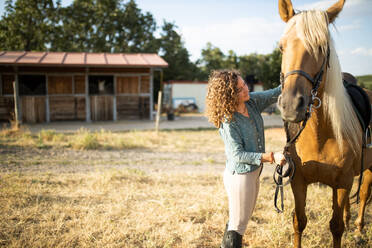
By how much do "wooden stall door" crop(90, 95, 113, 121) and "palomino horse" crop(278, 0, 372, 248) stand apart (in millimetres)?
12617

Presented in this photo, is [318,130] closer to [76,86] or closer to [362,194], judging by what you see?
[362,194]

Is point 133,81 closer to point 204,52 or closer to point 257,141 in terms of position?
point 257,141

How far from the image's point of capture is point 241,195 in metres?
1.92

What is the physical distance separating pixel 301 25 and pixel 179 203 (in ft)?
8.85

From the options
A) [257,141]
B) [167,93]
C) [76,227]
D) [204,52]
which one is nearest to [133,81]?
[167,93]

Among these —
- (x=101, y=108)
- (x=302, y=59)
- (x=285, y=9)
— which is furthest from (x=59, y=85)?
(x=302, y=59)

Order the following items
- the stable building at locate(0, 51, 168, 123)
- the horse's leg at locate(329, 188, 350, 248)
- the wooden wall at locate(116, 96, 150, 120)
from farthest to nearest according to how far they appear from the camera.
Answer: the wooden wall at locate(116, 96, 150, 120)
the stable building at locate(0, 51, 168, 123)
the horse's leg at locate(329, 188, 350, 248)

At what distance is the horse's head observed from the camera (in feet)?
5.26

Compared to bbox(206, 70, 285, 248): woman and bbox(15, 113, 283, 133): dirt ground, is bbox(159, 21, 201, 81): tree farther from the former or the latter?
bbox(206, 70, 285, 248): woman

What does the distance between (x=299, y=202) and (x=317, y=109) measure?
0.88 m

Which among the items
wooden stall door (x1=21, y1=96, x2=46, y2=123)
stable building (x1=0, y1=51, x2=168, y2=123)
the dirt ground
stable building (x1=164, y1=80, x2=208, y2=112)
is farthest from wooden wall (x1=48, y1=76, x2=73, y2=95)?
stable building (x1=164, y1=80, x2=208, y2=112)

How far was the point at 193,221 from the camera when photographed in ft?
9.89

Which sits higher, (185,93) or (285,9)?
(285,9)

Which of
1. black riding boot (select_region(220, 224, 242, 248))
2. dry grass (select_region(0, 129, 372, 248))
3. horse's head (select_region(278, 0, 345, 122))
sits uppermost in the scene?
horse's head (select_region(278, 0, 345, 122))
